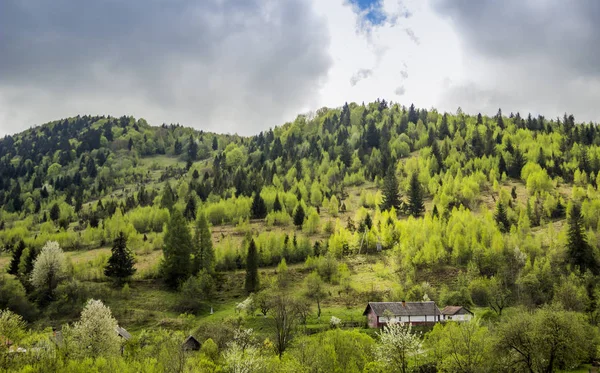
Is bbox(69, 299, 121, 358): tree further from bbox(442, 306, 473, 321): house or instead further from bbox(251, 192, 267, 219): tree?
bbox(251, 192, 267, 219): tree

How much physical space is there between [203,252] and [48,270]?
3234 cm

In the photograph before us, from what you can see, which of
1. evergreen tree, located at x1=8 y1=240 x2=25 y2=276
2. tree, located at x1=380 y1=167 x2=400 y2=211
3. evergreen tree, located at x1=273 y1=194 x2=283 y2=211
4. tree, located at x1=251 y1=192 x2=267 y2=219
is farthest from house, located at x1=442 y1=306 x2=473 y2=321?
evergreen tree, located at x1=8 y1=240 x2=25 y2=276

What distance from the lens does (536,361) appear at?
43469mm

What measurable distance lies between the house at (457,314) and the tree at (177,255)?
56.3 metres

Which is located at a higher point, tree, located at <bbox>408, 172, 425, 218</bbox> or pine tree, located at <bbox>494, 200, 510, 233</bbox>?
tree, located at <bbox>408, 172, 425, 218</bbox>

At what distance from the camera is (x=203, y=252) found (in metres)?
104

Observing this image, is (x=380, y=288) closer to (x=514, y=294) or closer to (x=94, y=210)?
(x=514, y=294)

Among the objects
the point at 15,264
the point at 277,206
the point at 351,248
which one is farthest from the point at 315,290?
the point at 277,206

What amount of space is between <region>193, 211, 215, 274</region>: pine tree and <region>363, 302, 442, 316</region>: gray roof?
1648 inches

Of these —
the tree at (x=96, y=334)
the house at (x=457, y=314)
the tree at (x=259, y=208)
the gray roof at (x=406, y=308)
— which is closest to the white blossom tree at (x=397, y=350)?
the tree at (x=96, y=334)

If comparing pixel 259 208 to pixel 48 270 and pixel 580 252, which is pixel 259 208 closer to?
pixel 48 270

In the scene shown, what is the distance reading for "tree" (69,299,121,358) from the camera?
154 feet

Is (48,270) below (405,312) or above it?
above

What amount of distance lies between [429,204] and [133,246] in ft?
337
